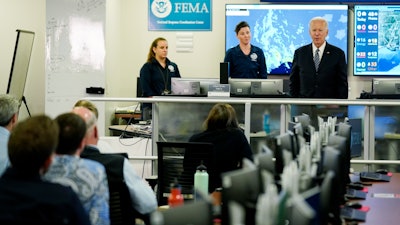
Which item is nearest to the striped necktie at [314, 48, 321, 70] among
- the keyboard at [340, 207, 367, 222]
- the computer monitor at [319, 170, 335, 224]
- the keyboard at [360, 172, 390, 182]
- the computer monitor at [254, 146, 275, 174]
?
the keyboard at [360, 172, 390, 182]

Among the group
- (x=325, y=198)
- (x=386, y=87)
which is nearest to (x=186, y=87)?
(x=386, y=87)

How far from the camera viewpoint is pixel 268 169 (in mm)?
3082

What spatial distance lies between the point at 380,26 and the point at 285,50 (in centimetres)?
137

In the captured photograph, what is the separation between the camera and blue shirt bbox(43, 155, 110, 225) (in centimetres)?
A: 279

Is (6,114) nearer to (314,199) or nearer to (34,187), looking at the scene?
(34,187)

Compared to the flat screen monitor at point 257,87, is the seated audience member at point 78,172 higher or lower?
lower

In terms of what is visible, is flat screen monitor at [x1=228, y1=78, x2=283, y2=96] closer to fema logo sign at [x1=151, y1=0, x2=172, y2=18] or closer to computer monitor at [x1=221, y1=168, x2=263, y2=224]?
fema logo sign at [x1=151, y1=0, x2=172, y2=18]

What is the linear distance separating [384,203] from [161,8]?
6326mm

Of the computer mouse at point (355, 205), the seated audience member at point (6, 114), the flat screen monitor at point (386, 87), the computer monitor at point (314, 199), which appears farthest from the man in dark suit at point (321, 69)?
the computer monitor at point (314, 199)

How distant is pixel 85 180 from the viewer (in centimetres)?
282

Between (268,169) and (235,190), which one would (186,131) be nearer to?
(268,169)

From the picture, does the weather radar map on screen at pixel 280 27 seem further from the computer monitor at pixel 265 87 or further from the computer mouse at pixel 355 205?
the computer mouse at pixel 355 205

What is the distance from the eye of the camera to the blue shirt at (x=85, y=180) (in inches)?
110

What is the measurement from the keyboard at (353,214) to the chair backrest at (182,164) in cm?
117
